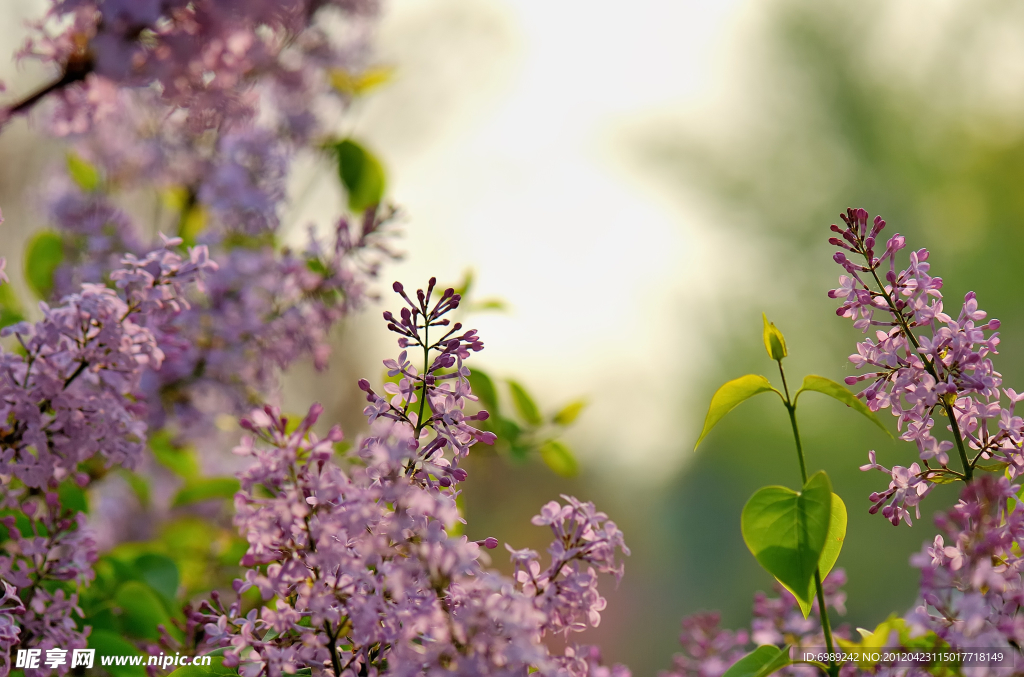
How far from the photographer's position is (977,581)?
572 millimetres

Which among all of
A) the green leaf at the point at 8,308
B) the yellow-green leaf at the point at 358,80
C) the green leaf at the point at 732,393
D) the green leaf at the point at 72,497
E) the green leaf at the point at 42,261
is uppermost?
the yellow-green leaf at the point at 358,80

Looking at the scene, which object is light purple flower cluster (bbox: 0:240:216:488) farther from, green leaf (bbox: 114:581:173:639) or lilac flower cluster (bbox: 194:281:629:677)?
lilac flower cluster (bbox: 194:281:629:677)

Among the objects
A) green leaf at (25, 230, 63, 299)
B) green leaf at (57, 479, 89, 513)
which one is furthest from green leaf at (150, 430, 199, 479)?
green leaf at (57, 479, 89, 513)

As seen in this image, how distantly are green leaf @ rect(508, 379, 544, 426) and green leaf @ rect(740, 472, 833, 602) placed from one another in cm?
78

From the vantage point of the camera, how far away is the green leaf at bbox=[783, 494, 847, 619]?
76 centimetres

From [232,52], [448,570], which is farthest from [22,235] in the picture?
[448,570]

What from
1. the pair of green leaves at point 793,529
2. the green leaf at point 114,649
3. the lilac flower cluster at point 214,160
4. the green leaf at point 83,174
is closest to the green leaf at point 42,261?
the lilac flower cluster at point 214,160

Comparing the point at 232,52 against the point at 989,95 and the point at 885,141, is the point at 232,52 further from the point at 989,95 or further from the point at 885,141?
the point at 885,141

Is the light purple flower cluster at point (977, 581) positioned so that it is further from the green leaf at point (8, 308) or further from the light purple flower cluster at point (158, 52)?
the green leaf at point (8, 308)

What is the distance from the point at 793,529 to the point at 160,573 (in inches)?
42.8

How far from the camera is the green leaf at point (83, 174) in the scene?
206cm

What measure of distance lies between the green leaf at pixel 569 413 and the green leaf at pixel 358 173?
0.63m

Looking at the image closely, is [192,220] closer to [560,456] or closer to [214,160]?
[214,160]

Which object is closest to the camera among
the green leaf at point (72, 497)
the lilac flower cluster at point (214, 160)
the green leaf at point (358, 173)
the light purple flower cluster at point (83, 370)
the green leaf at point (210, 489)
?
the light purple flower cluster at point (83, 370)
